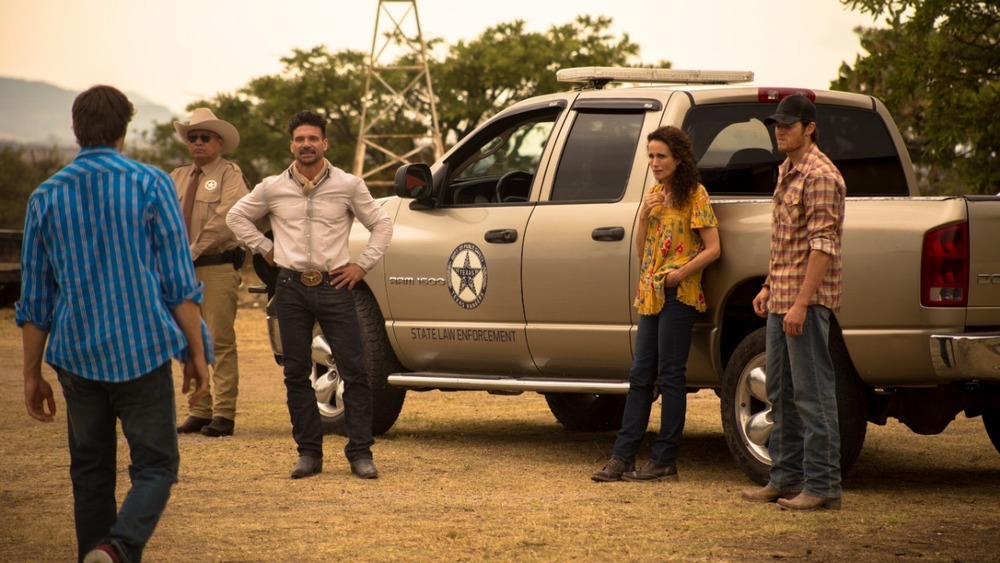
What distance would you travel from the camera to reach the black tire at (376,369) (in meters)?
9.36

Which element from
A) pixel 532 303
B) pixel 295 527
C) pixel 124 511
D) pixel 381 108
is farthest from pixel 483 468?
pixel 381 108

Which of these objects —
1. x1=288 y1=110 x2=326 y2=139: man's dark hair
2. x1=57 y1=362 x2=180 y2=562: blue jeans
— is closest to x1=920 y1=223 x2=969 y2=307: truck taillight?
x1=288 y1=110 x2=326 y2=139: man's dark hair

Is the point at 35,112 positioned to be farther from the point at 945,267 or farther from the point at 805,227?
the point at 945,267

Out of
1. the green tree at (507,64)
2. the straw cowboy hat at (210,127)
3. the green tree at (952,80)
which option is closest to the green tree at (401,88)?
the green tree at (507,64)

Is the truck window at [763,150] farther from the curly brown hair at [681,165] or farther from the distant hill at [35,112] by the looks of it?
the distant hill at [35,112]

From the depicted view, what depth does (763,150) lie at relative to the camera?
26.6ft

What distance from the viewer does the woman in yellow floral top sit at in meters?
7.35

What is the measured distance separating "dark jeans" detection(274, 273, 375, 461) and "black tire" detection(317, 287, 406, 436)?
1191 mm

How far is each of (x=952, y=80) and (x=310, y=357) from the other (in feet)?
35.5

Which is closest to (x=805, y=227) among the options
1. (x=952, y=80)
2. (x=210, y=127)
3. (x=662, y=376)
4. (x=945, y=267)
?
(x=945, y=267)

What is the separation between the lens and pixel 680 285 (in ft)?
24.3

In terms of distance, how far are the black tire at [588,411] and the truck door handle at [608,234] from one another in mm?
2386

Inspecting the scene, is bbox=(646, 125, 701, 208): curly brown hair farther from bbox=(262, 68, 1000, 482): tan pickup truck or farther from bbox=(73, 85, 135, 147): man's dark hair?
bbox=(73, 85, 135, 147): man's dark hair

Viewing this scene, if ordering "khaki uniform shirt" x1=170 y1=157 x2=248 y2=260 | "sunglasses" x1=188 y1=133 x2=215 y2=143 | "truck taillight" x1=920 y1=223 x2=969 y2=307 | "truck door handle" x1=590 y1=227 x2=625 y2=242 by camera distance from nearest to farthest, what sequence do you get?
"truck taillight" x1=920 y1=223 x2=969 y2=307, "truck door handle" x1=590 y1=227 x2=625 y2=242, "khaki uniform shirt" x1=170 y1=157 x2=248 y2=260, "sunglasses" x1=188 y1=133 x2=215 y2=143
